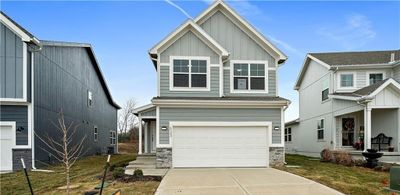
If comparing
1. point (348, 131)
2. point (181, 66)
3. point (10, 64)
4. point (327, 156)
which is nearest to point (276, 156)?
point (327, 156)

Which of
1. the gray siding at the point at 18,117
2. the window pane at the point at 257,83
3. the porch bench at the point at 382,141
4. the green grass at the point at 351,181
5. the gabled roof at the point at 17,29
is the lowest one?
the green grass at the point at 351,181

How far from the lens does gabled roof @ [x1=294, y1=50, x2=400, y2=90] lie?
1960 cm

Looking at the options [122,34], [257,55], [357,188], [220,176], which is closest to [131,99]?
[122,34]

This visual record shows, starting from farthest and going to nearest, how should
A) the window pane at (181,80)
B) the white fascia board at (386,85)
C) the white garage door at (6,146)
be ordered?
1. the white fascia board at (386,85)
2. the window pane at (181,80)
3. the white garage door at (6,146)

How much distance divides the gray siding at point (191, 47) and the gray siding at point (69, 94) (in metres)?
7.27

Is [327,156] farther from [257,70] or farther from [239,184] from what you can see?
[239,184]

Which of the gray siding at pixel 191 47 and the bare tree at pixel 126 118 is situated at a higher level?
the gray siding at pixel 191 47

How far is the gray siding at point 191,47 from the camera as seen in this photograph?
1500 centimetres

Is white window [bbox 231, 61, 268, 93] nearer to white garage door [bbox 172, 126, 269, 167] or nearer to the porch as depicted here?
white garage door [bbox 172, 126, 269, 167]

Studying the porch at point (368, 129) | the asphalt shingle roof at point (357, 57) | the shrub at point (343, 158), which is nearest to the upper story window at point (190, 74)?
the shrub at point (343, 158)

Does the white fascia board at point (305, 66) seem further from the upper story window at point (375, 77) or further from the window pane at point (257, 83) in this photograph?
the window pane at point (257, 83)

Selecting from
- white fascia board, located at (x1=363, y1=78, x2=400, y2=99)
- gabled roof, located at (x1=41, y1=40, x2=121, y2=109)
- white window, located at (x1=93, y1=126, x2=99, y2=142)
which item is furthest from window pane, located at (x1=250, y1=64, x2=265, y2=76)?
white window, located at (x1=93, y1=126, x2=99, y2=142)

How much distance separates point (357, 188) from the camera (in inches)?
368

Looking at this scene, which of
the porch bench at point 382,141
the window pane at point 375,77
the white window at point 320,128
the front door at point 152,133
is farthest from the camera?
the white window at point 320,128
